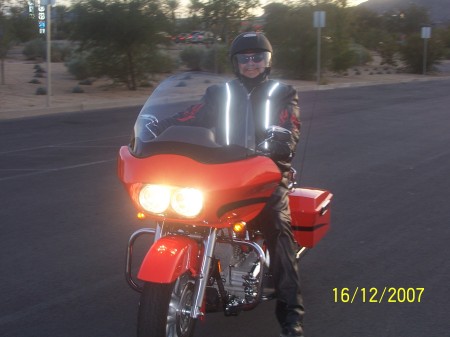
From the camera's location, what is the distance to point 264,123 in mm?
4492

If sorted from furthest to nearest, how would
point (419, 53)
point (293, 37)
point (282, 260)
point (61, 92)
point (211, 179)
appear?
point (419, 53) < point (293, 37) < point (61, 92) < point (282, 260) < point (211, 179)

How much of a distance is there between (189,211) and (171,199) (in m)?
0.12

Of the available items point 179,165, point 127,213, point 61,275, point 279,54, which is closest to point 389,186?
point 127,213

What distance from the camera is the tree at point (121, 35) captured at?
25.6 meters

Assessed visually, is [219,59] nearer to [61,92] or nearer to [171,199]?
[61,92]

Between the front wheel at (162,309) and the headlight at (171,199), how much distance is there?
387 millimetres

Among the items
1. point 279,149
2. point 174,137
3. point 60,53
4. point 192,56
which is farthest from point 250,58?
point 60,53

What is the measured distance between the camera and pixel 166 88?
460 centimetres

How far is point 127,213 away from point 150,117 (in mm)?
3781

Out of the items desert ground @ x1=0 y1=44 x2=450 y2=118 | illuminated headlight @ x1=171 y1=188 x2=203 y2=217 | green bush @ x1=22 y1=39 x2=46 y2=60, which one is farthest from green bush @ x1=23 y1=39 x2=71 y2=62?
illuminated headlight @ x1=171 y1=188 x2=203 y2=217

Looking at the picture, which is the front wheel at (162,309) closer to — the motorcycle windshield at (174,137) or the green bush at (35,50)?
the motorcycle windshield at (174,137)

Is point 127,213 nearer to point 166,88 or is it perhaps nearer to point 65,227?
point 65,227

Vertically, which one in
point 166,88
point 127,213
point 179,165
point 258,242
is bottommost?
point 127,213

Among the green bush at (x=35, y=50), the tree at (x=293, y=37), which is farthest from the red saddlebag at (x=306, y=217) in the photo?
the green bush at (x=35, y=50)
